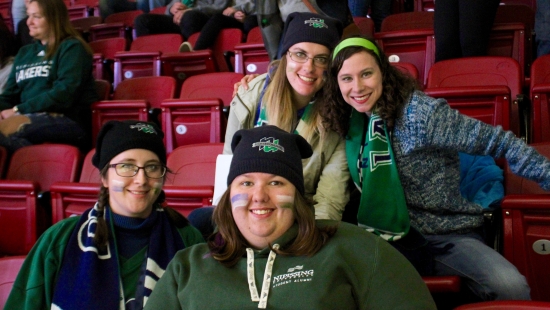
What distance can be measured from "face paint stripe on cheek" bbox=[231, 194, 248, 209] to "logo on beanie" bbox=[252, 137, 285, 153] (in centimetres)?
12

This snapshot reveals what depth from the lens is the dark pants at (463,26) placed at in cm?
313

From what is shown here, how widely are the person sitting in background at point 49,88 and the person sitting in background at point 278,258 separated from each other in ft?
7.18

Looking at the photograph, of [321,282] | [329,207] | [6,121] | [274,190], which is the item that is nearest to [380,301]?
[321,282]

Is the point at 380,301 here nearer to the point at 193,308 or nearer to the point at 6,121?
the point at 193,308

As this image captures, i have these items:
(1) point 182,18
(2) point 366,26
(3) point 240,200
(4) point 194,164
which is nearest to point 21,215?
(4) point 194,164

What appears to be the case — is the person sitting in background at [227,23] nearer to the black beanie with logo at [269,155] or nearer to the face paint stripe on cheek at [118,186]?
the face paint stripe on cheek at [118,186]

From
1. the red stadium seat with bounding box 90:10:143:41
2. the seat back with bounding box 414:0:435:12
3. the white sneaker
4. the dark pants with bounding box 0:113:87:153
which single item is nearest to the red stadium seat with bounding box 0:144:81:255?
the dark pants with bounding box 0:113:87:153

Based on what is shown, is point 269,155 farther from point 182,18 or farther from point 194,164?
point 182,18

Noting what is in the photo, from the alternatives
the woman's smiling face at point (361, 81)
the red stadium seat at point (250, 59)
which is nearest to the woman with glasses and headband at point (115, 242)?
the woman's smiling face at point (361, 81)

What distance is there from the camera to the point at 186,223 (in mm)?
1867

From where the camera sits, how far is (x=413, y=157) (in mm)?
1958

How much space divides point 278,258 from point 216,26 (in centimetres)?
356

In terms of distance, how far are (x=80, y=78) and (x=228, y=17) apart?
1614mm

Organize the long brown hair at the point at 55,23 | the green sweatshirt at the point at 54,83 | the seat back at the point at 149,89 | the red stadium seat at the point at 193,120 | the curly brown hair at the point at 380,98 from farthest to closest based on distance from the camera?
the seat back at the point at 149,89
the long brown hair at the point at 55,23
the green sweatshirt at the point at 54,83
the red stadium seat at the point at 193,120
the curly brown hair at the point at 380,98
